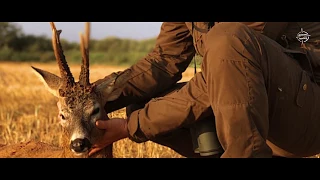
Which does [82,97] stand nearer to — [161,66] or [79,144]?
[79,144]

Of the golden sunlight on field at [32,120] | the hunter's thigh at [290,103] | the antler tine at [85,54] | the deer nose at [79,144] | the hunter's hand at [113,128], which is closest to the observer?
the hunter's thigh at [290,103]

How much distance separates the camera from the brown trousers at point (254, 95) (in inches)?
141

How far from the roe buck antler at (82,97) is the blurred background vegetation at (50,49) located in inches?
754

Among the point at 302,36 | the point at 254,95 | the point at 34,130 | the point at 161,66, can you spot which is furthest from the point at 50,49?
the point at 254,95

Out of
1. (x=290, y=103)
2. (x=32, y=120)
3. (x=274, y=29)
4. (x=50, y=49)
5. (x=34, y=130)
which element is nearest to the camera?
(x=290, y=103)

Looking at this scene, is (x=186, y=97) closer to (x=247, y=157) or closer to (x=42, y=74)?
(x=247, y=157)

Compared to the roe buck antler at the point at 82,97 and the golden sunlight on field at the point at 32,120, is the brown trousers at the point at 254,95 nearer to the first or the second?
the roe buck antler at the point at 82,97

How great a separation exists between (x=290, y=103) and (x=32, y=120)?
5.89 meters

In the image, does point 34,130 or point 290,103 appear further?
point 34,130

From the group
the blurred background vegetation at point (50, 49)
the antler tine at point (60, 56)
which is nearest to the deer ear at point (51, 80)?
the antler tine at point (60, 56)

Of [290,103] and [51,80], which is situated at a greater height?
[51,80]

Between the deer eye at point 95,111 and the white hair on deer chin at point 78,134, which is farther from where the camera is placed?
the deer eye at point 95,111

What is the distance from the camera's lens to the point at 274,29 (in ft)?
14.7

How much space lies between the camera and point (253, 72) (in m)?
3.70
